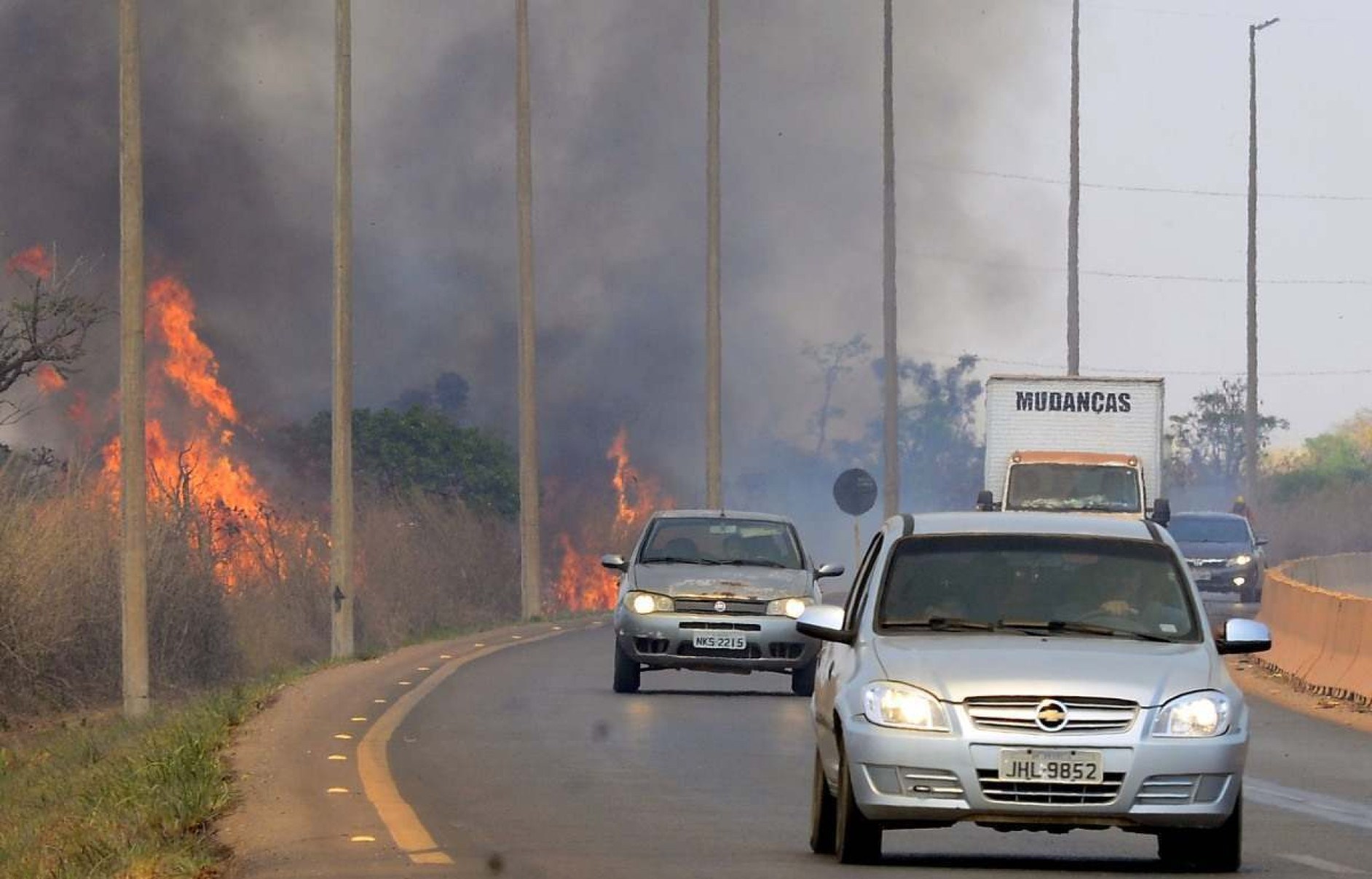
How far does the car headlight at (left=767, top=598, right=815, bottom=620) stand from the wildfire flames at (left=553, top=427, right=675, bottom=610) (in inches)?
1507

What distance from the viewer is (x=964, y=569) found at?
531 inches

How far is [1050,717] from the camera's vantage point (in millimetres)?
12273

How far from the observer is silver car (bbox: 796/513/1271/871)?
12.3 m

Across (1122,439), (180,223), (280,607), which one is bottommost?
(280,607)

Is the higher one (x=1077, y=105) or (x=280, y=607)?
(x=1077, y=105)

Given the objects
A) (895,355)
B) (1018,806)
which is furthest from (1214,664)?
(895,355)

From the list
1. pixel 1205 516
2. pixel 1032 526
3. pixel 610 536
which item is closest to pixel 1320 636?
pixel 1032 526

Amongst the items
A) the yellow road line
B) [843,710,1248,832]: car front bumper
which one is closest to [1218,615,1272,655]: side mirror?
[843,710,1248,832]: car front bumper

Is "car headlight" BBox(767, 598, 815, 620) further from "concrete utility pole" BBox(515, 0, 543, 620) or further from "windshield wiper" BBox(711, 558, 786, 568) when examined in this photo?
"concrete utility pole" BBox(515, 0, 543, 620)

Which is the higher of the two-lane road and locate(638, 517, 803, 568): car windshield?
locate(638, 517, 803, 568): car windshield

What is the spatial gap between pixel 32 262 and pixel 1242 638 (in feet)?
172

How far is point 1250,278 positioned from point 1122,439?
125ft

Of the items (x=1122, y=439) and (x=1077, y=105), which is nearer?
(x=1122, y=439)

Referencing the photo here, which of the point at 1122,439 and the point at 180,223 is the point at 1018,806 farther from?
the point at 180,223
